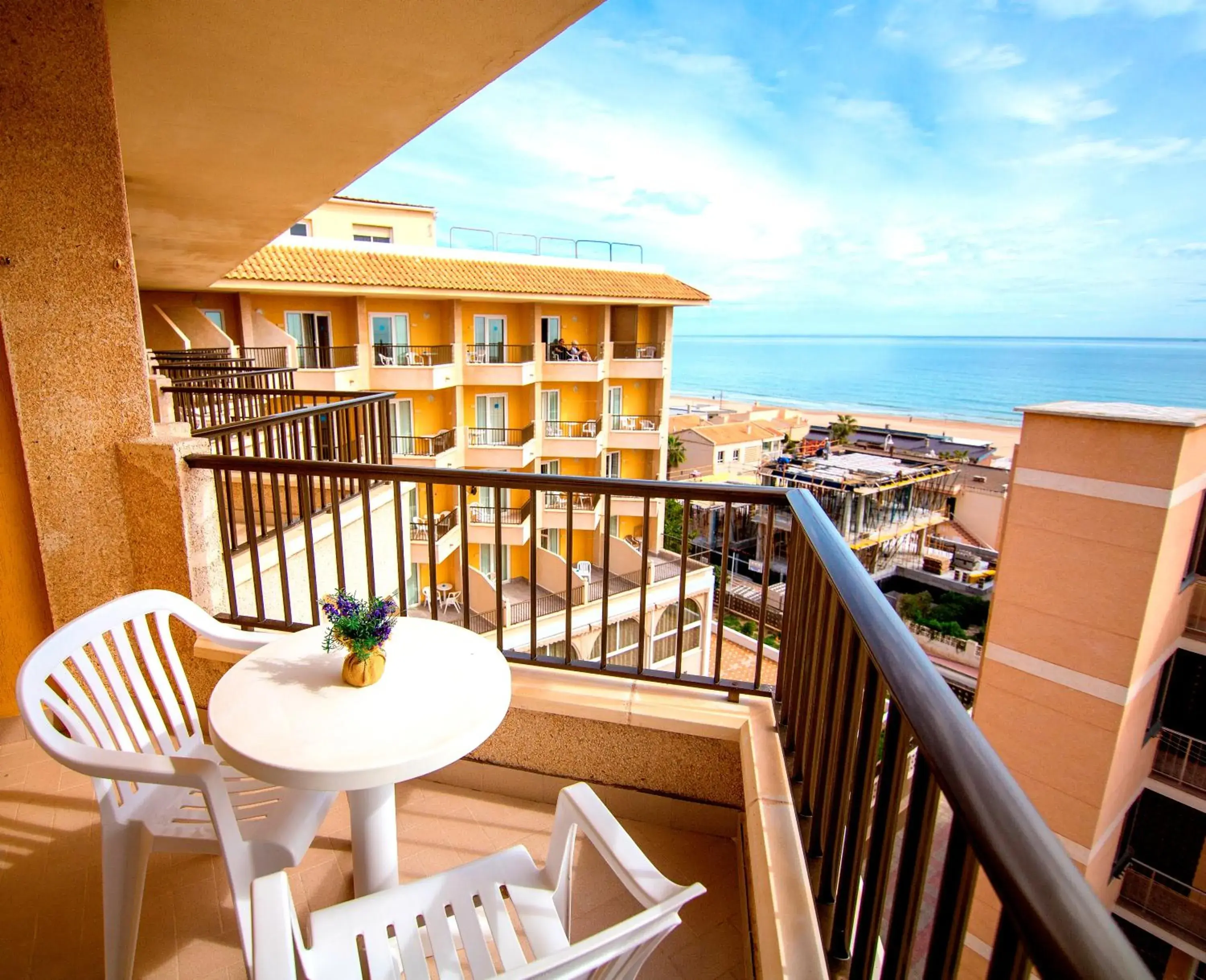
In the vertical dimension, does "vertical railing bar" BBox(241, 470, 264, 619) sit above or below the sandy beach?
above

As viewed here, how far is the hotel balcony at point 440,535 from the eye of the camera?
53.3 ft

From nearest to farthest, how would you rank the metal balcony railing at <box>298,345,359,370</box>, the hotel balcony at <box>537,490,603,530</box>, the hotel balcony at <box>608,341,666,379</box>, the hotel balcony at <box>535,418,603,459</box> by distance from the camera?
the metal balcony railing at <box>298,345,359,370</box> < the hotel balcony at <box>537,490,603,530</box> < the hotel balcony at <box>535,418,603,459</box> < the hotel balcony at <box>608,341,666,379</box>

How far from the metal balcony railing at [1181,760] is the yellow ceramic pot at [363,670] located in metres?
12.6

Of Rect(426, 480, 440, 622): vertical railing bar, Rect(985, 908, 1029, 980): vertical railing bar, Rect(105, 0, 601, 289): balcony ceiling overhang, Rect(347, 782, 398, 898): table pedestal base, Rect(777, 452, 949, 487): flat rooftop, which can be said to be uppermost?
Rect(105, 0, 601, 289): balcony ceiling overhang

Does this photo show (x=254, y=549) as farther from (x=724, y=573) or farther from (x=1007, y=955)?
(x=1007, y=955)

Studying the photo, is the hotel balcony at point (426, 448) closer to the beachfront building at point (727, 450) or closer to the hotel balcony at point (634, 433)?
the hotel balcony at point (634, 433)

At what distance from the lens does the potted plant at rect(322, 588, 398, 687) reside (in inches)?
66.0

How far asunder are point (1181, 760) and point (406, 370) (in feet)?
59.5

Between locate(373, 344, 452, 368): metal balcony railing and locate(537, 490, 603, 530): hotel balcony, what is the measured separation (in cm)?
530

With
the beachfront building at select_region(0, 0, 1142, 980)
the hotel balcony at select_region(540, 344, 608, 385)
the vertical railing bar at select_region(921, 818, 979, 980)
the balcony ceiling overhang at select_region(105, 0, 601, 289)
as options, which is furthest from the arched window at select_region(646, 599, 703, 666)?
the vertical railing bar at select_region(921, 818, 979, 980)

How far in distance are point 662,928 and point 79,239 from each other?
2981mm

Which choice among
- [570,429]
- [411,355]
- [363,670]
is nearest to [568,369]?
[570,429]

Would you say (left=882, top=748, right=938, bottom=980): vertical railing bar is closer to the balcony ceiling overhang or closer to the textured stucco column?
the balcony ceiling overhang

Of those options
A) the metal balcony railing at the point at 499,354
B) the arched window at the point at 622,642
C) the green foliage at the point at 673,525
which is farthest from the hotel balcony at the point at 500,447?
the green foliage at the point at 673,525
